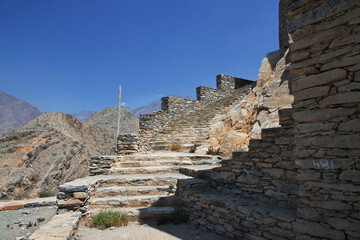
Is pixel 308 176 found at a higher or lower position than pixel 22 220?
higher

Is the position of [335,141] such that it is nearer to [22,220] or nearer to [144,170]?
[144,170]

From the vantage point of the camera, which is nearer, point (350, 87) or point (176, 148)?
point (350, 87)

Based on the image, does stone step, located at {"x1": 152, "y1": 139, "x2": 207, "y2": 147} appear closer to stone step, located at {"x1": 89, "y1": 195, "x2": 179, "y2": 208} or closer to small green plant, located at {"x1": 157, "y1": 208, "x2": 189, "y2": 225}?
stone step, located at {"x1": 89, "y1": 195, "x2": 179, "y2": 208}

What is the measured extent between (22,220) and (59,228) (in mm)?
2401

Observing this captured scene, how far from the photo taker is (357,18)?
265 cm

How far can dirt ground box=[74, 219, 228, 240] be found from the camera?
419cm

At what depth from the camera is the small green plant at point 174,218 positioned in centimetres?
Result: 479

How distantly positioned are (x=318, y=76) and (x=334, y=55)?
296 mm

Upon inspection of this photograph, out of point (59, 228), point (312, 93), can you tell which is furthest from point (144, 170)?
point (312, 93)

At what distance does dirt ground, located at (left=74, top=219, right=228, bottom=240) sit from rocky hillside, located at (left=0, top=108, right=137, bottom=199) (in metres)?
5.55

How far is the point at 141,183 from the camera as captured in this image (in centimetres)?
616

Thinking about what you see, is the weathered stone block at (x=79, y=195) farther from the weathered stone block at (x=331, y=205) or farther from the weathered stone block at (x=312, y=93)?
the weathered stone block at (x=312, y=93)

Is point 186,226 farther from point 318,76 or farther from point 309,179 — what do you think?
point 318,76

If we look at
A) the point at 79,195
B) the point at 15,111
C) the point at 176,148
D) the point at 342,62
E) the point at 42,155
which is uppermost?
the point at 15,111
